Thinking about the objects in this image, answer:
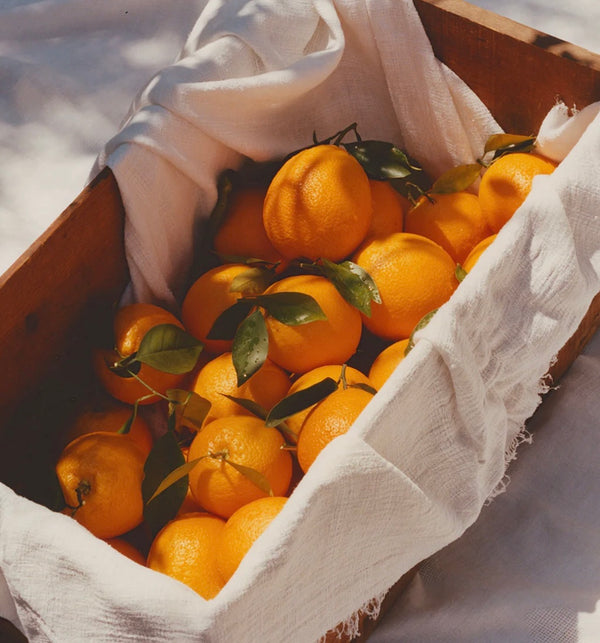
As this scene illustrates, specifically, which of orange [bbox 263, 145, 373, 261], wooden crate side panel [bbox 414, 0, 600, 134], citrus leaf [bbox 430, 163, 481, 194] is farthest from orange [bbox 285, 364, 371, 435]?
wooden crate side panel [bbox 414, 0, 600, 134]

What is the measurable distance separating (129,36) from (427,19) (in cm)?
51

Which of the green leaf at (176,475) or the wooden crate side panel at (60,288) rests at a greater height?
the wooden crate side panel at (60,288)

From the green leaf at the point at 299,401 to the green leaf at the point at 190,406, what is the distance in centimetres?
7

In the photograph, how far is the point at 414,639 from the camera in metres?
0.74

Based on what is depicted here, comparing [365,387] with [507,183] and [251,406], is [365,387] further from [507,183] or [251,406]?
[507,183]

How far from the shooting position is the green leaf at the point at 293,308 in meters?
0.67

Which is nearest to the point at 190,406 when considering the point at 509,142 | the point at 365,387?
the point at 365,387

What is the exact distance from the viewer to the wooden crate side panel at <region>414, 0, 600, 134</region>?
75 cm

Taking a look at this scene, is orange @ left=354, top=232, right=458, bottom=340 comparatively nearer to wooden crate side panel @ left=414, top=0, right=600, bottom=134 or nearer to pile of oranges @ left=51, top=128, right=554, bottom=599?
pile of oranges @ left=51, top=128, right=554, bottom=599

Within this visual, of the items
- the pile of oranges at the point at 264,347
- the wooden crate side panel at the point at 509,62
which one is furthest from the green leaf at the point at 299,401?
the wooden crate side panel at the point at 509,62

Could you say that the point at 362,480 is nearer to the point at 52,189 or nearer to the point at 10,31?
the point at 52,189

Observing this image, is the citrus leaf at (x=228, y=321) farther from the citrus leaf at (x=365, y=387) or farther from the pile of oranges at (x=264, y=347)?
the citrus leaf at (x=365, y=387)

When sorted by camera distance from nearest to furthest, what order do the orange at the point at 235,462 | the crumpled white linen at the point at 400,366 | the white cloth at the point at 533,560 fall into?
the crumpled white linen at the point at 400,366 < the orange at the point at 235,462 < the white cloth at the point at 533,560

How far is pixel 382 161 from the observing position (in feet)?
2.60
